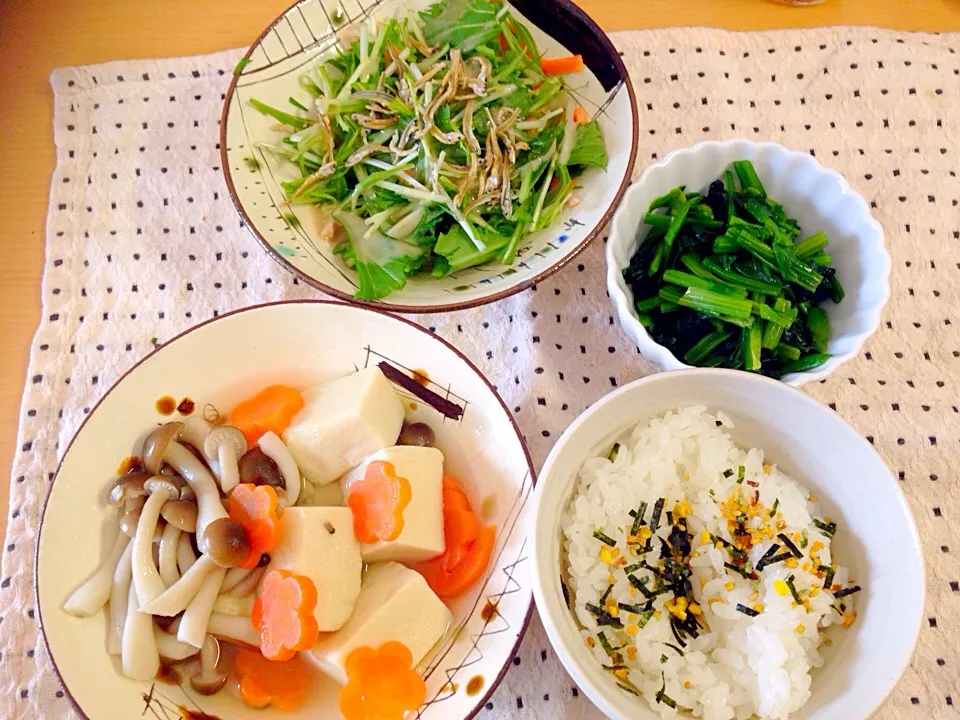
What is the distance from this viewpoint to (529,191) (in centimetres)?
162

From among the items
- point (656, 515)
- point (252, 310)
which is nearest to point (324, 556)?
point (252, 310)

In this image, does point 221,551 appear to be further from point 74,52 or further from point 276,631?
point 74,52

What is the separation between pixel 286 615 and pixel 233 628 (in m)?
0.17

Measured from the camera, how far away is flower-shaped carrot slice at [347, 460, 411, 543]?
51.9 inches

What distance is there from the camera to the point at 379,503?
52.9 inches

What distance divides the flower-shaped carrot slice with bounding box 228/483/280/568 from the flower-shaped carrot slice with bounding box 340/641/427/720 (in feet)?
0.87

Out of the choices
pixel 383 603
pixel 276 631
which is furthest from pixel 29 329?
pixel 383 603

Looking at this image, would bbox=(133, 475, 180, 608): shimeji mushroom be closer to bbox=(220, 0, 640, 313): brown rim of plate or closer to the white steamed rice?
bbox=(220, 0, 640, 313): brown rim of plate

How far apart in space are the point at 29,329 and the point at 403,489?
1149mm

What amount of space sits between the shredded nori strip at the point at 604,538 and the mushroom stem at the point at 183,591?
74cm

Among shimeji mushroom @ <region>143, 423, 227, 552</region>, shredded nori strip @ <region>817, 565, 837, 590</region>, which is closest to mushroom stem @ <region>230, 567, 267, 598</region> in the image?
shimeji mushroom @ <region>143, 423, 227, 552</region>

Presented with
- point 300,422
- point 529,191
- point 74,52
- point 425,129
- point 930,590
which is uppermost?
point 74,52

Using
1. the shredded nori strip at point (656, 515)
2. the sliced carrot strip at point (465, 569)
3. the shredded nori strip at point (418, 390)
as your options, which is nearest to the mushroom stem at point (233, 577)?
the sliced carrot strip at point (465, 569)

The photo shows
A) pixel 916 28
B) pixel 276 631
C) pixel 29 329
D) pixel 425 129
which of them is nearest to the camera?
pixel 276 631
